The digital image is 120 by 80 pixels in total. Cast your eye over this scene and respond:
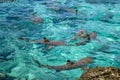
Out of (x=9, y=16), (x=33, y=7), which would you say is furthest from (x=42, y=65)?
(x=33, y=7)

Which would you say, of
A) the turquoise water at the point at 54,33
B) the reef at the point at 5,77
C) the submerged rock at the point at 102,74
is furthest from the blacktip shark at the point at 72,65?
the submerged rock at the point at 102,74

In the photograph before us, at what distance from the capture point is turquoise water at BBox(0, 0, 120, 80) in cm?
1143

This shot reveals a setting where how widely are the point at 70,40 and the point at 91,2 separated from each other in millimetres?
8898

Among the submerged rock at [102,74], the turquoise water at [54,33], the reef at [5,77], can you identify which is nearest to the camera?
the submerged rock at [102,74]

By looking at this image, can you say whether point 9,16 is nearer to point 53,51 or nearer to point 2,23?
point 2,23

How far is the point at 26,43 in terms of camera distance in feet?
45.3

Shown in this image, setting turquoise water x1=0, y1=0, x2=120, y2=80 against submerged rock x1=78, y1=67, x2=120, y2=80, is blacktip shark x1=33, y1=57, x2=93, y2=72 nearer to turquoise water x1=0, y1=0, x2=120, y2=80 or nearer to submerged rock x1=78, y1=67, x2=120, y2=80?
turquoise water x1=0, y1=0, x2=120, y2=80

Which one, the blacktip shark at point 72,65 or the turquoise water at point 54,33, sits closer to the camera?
the blacktip shark at point 72,65

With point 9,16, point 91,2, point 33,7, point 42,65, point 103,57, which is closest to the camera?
point 42,65

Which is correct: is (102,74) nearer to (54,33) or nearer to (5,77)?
(5,77)

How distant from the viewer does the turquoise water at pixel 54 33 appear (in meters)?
11.4

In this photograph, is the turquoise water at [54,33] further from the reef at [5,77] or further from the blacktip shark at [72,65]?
the reef at [5,77]

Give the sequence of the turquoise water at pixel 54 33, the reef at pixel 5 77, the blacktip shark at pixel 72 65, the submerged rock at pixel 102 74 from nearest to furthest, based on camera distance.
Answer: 1. the submerged rock at pixel 102 74
2. the reef at pixel 5 77
3. the blacktip shark at pixel 72 65
4. the turquoise water at pixel 54 33

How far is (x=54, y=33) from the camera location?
15.3 m
